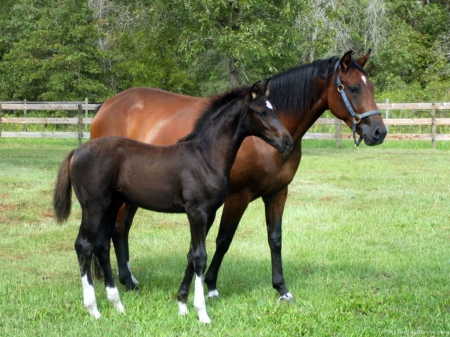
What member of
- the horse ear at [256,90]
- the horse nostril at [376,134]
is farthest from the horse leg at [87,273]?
the horse nostril at [376,134]

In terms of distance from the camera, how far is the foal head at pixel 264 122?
4.84 m

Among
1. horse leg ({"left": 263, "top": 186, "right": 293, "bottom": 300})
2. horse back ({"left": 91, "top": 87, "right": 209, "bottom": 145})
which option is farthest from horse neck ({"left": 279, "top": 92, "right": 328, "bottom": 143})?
horse back ({"left": 91, "top": 87, "right": 209, "bottom": 145})

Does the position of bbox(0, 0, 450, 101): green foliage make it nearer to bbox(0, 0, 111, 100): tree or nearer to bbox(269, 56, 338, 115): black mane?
bbox(0, 0, 111, 100): tree

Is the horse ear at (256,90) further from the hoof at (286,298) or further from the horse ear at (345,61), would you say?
the hoof at (286,298)

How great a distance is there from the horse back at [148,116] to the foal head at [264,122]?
136 cm

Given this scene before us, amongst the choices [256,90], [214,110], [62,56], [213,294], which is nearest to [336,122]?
[62,56]

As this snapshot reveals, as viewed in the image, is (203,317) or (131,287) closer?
(203,317)

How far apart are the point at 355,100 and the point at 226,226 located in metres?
1.63

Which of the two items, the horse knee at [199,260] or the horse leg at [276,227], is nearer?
the horse knee at [199,260]

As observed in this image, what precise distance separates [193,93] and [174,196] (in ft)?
76.5

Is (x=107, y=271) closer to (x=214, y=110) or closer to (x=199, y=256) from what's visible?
(x=199, y=256)

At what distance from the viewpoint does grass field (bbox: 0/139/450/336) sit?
4.71m

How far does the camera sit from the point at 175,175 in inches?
193

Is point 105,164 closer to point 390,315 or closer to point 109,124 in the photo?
point 109,124
